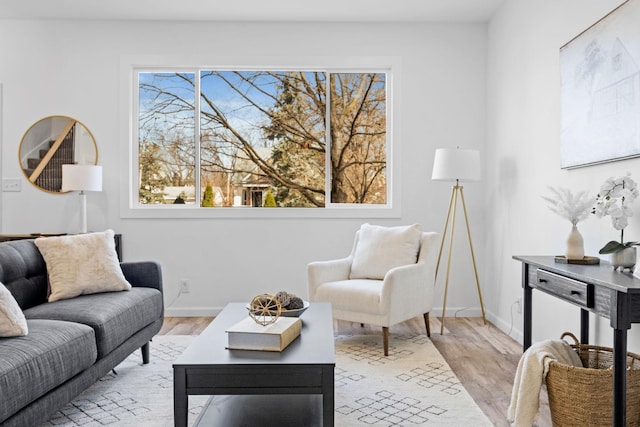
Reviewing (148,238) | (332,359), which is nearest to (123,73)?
(148,238)

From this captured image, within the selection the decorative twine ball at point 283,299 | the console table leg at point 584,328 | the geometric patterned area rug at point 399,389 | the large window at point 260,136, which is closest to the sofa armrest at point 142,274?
the decorative twine ball at point 283,299

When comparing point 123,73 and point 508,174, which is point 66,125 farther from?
point 508,174

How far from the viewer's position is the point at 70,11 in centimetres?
459

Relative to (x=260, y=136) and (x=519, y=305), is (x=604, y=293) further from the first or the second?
(x=260, y=136)

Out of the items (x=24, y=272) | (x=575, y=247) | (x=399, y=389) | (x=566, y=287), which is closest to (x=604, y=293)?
(x=566, y=287)

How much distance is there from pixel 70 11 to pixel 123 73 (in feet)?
2.09

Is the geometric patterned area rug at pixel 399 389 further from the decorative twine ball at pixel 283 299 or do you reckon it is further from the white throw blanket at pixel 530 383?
the decorative twine ball at pixel 283 299

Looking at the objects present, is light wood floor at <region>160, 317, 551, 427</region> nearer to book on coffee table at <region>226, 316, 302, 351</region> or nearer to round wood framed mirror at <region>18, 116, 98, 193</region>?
book on coffee table at <region>226, 316, 302, 351</region>

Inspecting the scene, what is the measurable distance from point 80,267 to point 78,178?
5.03ft

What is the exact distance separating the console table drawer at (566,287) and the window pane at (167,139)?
3.28 meters

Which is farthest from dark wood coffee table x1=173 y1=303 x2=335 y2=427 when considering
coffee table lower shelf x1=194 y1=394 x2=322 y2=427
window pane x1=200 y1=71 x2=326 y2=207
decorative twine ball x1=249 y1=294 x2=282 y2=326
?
window pane x1=200 y1=71 x2=326 y2=207

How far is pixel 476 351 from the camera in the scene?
373 cm

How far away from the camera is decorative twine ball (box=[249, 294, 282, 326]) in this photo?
2.36 metres

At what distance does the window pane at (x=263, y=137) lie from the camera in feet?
16.4
